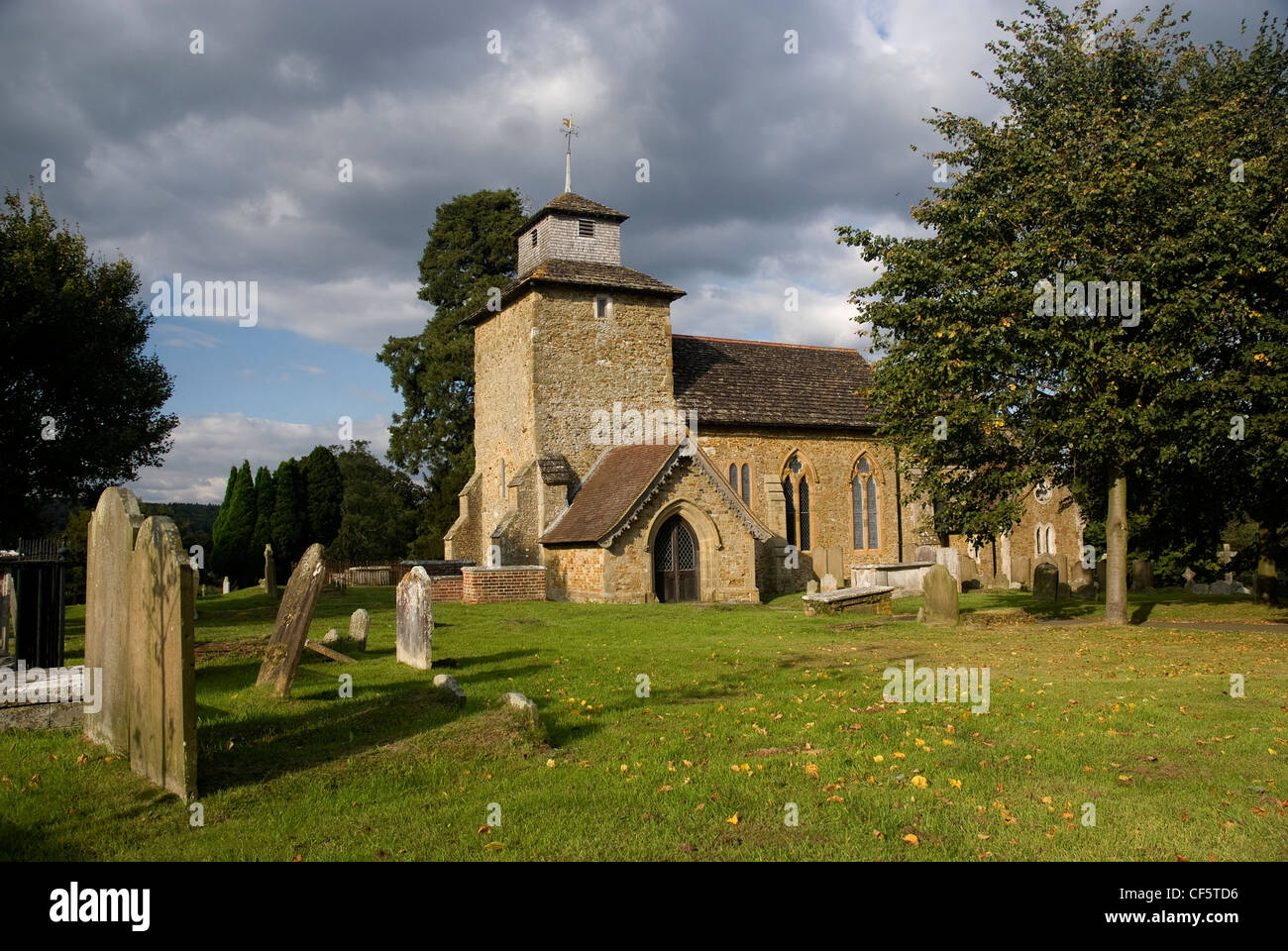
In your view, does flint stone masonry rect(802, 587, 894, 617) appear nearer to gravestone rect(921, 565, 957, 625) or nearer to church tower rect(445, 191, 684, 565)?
gravestone rect(921, 565, 957, 625)

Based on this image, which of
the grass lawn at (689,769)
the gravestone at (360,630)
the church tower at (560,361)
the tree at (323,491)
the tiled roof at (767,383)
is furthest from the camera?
the tree at (323,491)

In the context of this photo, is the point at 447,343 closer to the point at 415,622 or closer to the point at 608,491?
the point at 608,491

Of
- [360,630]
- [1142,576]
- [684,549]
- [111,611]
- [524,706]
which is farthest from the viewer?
[1142,576]

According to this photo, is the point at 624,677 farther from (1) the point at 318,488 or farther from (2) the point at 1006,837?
(1) the point at 318,488

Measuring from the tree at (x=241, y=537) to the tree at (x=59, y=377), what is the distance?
803 inches

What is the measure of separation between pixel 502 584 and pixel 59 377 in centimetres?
1185

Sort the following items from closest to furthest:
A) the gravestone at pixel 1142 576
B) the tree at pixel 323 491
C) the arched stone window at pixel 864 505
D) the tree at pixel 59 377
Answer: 1. the tree at pixel 59 377
2. the gravestone at pixel 1142 576
3. the arched stone window at pixel 864 505
4. the tree at pixel 323 491

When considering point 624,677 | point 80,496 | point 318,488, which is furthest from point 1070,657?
point 318,488

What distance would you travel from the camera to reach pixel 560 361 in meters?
28.5

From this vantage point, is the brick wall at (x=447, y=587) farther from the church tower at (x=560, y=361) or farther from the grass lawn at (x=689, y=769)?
the grass lawn at (x=689, y=769)

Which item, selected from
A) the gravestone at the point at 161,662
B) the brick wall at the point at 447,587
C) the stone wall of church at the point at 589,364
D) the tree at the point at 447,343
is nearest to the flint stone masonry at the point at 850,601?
the brick wall at the point at 447,587

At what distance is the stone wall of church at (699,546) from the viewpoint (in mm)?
23719

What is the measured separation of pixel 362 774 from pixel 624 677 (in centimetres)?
505

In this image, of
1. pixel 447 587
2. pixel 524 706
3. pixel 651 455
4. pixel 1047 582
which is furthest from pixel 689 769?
pixel 1047 582
